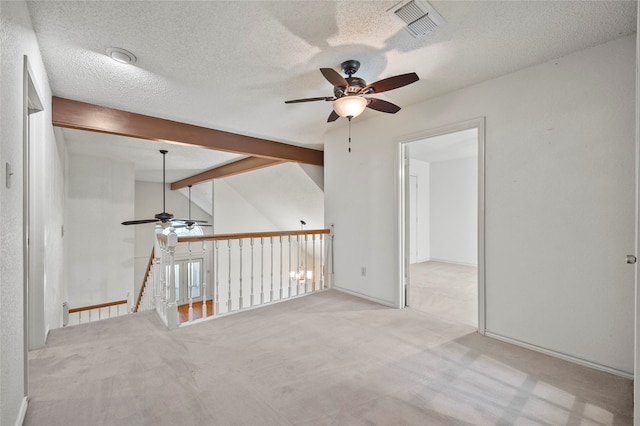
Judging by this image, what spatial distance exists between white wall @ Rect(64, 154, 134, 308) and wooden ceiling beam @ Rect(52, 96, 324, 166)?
2736 millimetres

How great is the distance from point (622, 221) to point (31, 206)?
4373 millimetres

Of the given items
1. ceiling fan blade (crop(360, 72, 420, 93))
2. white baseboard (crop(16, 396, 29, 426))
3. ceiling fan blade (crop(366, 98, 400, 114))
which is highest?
ceiling fan blade (crop(360, 72, 420, 93))

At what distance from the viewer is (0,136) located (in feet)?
4.00

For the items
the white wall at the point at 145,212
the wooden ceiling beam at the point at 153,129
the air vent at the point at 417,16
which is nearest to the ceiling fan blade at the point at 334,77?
the air vent at the point at 417,16

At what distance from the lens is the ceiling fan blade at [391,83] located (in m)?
1.98

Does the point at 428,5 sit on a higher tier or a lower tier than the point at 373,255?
higher

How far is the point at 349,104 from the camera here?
7.27 feet

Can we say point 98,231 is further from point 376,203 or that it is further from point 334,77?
point 334,77

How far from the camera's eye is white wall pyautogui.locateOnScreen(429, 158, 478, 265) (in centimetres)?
598

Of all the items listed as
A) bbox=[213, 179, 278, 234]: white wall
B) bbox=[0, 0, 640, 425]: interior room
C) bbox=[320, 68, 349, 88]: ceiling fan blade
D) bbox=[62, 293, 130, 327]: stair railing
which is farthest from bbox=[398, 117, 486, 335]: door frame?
bbox=[213, 179, 278, 234]: white wall

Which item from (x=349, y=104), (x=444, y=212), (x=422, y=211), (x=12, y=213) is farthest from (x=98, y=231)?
(x=444, y=212)

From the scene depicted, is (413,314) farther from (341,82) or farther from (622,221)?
(341,82)

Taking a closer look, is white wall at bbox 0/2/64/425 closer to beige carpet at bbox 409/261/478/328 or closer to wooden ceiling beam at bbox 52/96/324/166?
wooden ceiling beam at bbox 52/96/324/166

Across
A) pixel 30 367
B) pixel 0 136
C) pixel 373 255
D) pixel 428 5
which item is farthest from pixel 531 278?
pixel 30 367
